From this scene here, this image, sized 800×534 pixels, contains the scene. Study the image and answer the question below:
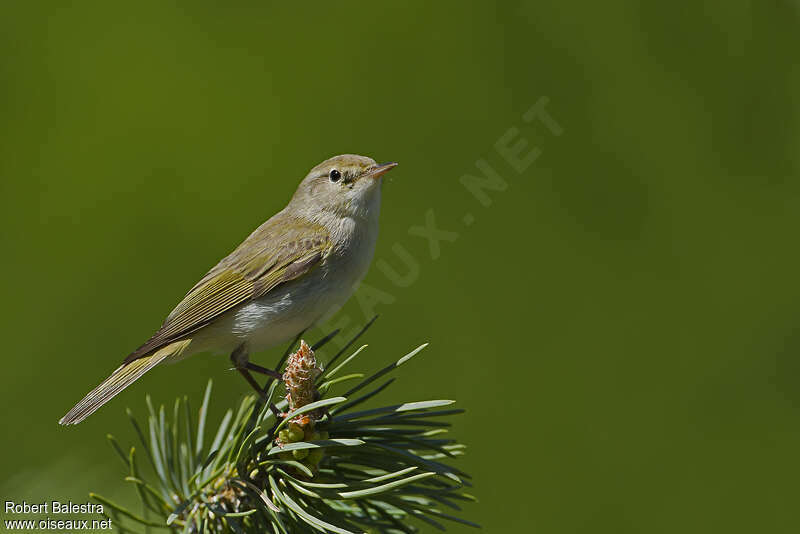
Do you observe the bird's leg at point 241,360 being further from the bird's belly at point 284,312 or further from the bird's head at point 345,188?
the bird's head at point 345,188

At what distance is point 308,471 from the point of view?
62.8 inches

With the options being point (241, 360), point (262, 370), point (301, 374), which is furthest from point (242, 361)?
point (301, 374)

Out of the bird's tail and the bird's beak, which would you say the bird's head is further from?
the bird's tail

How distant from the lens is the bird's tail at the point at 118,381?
6.88 feet

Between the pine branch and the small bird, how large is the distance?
1.86ft

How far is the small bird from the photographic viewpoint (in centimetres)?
253

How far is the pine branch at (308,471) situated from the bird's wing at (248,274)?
0.62 meters

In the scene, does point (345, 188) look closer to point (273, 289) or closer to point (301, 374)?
point (273, 289)

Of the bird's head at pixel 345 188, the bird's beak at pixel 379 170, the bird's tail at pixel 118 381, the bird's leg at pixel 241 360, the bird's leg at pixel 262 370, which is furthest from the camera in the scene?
the bird's head at pixel 345 188

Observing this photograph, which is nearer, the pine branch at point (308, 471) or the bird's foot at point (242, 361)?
the pine branch at point (308, 471)

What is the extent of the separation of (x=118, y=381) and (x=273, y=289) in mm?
581

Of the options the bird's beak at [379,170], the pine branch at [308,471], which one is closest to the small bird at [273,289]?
the bird's beak at [379,170]

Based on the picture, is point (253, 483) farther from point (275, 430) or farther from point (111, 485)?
point (111, 485)

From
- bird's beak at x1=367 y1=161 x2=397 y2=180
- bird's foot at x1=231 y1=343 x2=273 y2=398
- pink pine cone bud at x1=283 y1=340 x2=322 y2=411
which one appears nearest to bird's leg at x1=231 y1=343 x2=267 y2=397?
bird's foot at x1=231 y1=343 x2=273 y2=398
